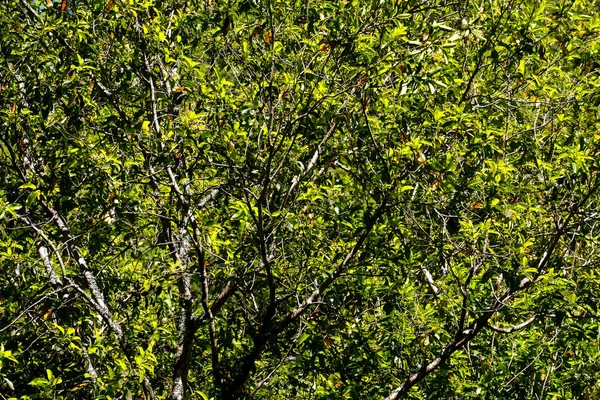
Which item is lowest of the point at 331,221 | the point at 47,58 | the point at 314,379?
the point at 314,379

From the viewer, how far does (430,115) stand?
15.0ft

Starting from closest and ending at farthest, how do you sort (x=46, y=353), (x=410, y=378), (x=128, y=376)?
(x=128, y=376) → (x=410, y=378) → (x=46, y=353)

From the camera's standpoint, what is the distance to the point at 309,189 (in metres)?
4.68

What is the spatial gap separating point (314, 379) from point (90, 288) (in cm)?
183

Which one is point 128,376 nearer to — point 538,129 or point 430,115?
point 430,115

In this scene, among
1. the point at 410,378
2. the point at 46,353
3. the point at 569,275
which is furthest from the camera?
the point at 46,353

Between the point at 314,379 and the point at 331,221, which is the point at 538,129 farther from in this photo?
the point at 314,379

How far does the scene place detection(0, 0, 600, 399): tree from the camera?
4.56 meters

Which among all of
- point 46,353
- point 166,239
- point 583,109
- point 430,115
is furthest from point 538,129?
point 46,353

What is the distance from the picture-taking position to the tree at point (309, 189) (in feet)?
15.0

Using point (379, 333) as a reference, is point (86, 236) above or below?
above

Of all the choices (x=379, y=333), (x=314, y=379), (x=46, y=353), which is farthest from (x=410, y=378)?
(x=46, y=353)

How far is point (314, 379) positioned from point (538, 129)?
249 cm

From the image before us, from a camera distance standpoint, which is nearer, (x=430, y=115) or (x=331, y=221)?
(x=430, y=115)
